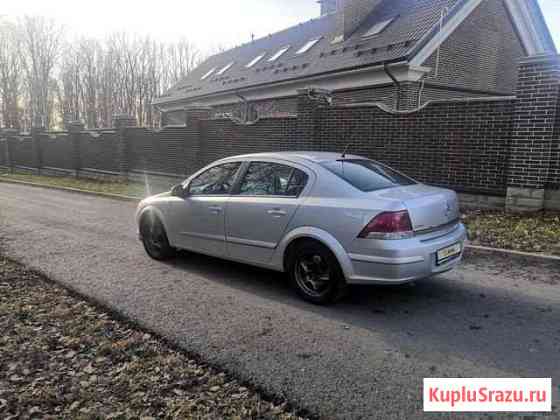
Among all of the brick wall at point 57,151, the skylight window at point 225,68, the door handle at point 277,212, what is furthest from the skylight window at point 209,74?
the door handle at point 277,212

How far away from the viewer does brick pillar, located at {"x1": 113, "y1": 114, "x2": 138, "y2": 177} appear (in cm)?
1783

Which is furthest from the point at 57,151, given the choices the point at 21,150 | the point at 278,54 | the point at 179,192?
the point at 179,192

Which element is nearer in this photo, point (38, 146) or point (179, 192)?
point (179, 192)

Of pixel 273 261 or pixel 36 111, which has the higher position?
pixel 36 111

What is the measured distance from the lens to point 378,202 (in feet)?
12.6

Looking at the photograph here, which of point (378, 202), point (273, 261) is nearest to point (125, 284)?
point (273, 261)

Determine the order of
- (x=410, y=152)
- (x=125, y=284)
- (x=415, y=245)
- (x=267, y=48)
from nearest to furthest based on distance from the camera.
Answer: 1. (x=415, y=245)
2. (x=125, y=284)
3. (x=410, y=152)
4. (x=267, y=48)

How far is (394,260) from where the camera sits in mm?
3730

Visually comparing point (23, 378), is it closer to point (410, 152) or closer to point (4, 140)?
point (410, 152)

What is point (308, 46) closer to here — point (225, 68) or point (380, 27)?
point (380, 27)

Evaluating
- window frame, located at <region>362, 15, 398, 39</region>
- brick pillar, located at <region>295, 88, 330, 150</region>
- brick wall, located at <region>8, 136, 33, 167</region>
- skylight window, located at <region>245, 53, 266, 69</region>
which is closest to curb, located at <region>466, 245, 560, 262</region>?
brick pillar, located at <region>295, 88, 330, 150</region>

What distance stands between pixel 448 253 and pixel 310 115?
7.67 metres

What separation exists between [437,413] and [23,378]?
2.86 meters

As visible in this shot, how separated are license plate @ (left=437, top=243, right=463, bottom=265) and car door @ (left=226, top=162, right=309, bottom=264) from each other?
149cm
